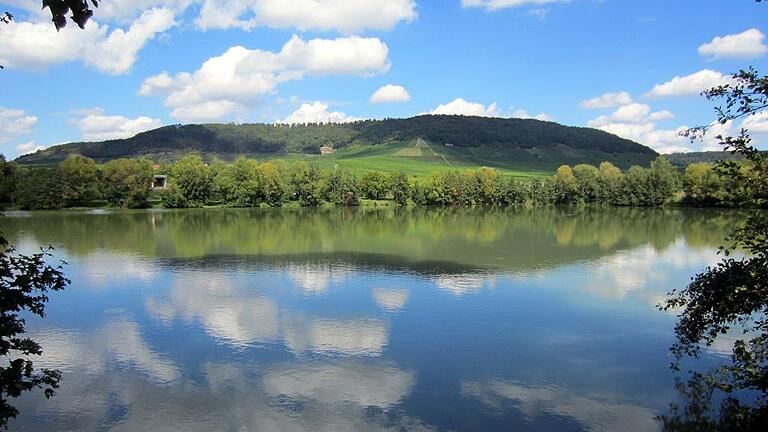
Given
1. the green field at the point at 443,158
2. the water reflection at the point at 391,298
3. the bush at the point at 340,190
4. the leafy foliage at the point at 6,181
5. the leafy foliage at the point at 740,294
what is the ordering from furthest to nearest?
the green field at the point at 443,158, the bush at the point at 340,190, the leafy foliage at the point at 6,181, the water reflection at the point at 391,298, the leafy foliage at the point at 740,294

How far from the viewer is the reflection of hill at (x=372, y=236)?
1570 inches

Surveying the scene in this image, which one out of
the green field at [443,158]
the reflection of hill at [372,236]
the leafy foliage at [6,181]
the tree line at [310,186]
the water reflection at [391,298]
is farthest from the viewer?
the green field at [443,158]

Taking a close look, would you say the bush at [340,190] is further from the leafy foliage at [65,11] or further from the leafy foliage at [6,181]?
the leafy foliage at [65,11]

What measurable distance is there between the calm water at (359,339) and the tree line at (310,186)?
51.6 meters

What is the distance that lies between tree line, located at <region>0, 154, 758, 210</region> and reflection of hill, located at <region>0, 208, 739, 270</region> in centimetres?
1656

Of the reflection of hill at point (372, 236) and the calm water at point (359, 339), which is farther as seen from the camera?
the reflection of hill at point (372, 236)

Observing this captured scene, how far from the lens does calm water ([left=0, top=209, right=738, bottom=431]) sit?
13.5 metres

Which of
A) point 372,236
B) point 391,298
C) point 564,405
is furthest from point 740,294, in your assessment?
point 372,236

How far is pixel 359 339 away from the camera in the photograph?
63.1 feet

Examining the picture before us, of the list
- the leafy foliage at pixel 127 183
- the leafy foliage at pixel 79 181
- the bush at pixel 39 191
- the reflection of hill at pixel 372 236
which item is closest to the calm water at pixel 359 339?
the reflection of hill at pixel 372 236

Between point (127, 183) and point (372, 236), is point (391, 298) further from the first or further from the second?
point (127, 183)

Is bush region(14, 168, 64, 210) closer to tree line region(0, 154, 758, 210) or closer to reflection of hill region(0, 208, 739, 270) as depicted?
tree line region(0, 154, 758, 210)

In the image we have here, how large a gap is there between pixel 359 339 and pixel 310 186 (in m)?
85.9

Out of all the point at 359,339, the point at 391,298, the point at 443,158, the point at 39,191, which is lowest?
the point at 359,339
